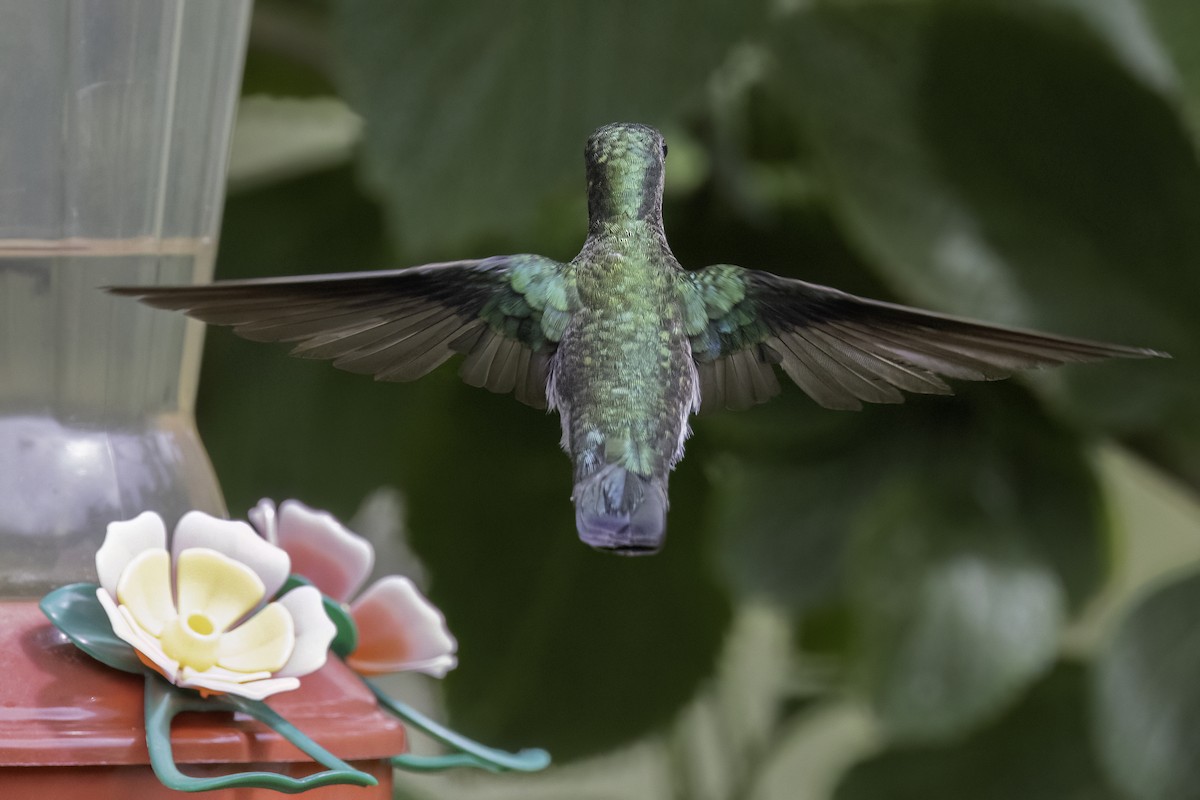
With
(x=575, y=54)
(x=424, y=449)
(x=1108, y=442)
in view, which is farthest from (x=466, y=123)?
(x=1108, y=442)

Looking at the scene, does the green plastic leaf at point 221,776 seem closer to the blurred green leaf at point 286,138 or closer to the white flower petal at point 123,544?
the white flower petal at point 123,544

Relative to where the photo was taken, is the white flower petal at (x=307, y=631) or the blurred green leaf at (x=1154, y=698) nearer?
the white flower petal at (x=307, y=631)

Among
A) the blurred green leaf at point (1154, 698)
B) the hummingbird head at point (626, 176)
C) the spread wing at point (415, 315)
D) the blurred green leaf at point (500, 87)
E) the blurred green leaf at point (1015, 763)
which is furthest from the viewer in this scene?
the blurred green leaf at point (1015, 763)

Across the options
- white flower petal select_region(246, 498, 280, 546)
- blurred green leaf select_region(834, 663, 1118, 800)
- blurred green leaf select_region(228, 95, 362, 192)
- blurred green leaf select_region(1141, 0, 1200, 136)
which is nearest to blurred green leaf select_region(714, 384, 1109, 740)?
blurred green leaf select_region(834, 663, 1118, 800)

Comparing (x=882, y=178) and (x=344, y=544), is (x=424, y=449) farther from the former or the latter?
(x=344, y=544)

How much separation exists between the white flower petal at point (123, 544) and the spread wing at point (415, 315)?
80 mm

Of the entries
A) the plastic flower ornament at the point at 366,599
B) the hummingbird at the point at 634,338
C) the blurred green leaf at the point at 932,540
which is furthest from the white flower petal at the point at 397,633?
the blurred green leaf at the point at 932,540

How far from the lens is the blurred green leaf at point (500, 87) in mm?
866

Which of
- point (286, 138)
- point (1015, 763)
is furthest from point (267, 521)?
point (286, 138)

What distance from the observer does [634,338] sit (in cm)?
51

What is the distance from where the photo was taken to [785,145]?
1.16 m

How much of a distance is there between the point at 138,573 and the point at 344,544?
0.39 feet

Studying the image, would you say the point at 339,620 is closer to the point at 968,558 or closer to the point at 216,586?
the point at 216,586

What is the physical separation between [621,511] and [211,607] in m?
0.16
